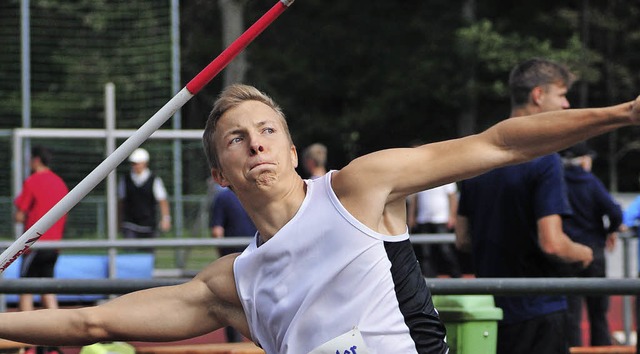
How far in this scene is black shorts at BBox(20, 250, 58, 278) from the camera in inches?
446

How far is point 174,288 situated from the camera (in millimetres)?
4098

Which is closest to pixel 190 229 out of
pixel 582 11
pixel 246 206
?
pixel 246 206

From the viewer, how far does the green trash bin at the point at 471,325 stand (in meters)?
5.20

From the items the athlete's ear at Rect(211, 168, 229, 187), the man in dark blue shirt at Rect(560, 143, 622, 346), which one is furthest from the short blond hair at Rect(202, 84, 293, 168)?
the man in dark blue shirt at Rect(560, 143, 622, 346)

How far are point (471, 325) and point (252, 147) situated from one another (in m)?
1.77

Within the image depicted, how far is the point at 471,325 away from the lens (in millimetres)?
5195

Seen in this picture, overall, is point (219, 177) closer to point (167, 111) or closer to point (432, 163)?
point (167, 111)

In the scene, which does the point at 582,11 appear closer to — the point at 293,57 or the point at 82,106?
the point at 293,57

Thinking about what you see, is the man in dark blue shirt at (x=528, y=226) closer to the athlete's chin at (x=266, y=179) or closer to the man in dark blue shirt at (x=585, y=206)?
the athlete's chin at (x=266, y=179)

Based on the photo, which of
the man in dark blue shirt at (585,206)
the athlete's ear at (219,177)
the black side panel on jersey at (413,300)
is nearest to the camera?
the black side panel on jersey at (413,300)

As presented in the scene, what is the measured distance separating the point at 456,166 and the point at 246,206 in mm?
663

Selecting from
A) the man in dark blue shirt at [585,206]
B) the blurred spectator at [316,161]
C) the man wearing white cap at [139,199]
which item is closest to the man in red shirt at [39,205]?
the blurred spectator at [316,161]

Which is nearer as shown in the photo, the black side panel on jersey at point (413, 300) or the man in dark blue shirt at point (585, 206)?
the black side panel on jersey at point (413, 300)

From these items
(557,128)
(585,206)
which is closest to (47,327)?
(557,128)
